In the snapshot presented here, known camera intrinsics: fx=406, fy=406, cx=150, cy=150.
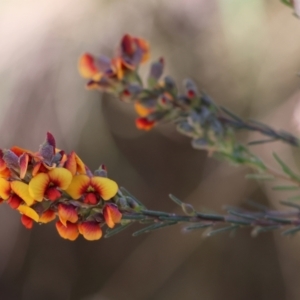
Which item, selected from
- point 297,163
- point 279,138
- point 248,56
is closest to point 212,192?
point 297,163

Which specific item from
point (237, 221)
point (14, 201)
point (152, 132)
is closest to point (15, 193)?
point (14, 201)

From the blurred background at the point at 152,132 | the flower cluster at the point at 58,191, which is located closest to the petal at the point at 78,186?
the flower cluster at the point at 58,191

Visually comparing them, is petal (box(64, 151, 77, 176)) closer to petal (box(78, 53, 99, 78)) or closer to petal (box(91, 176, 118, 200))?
petal (box(91, 176, 118, 200))

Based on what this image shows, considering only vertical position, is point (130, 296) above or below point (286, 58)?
below

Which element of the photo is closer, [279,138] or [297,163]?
[279,138]

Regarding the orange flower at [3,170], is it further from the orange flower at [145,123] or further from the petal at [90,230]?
the orange flower at [145,123]

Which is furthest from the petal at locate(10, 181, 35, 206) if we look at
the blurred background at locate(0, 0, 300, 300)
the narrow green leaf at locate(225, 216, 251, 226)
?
the blurred background at locate(0, 0, 300, 300)

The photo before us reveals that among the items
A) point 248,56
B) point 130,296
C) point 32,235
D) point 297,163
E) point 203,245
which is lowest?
point 130,296

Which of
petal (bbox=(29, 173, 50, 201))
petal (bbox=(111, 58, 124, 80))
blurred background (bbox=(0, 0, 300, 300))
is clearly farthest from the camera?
blurred background (bbox=(0, 0, 300, 300))

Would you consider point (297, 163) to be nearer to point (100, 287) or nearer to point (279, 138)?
point (279, 138)
